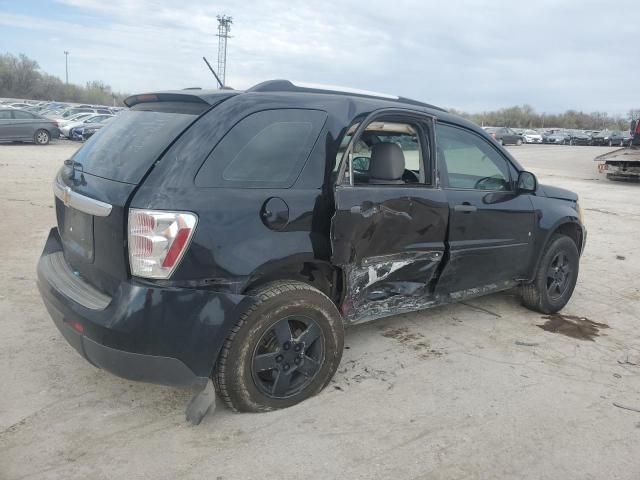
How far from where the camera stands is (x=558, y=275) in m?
5.07

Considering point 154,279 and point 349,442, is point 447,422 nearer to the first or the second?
point 349,442

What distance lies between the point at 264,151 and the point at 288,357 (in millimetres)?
1201

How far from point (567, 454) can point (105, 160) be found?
3078mm

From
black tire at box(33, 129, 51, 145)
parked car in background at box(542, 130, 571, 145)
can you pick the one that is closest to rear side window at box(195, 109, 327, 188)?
black tire at box(33, 129, 51, 145)

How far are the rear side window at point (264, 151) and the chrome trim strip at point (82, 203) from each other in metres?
0.53

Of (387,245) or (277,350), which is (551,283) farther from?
(277,350)

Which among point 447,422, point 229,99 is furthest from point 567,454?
point 229,99

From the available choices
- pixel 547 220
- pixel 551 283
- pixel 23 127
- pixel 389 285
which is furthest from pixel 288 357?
pixel 23 127

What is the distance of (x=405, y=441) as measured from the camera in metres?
2.94

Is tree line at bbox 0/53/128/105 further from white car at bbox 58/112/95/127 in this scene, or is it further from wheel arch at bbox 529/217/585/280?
wheel arch at bbox 529/217/585/280

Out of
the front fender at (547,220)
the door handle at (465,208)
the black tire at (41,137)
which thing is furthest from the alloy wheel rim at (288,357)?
the black tire at (41,137)

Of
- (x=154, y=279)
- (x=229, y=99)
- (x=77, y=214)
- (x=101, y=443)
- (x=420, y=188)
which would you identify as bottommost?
(x=101, y=443)

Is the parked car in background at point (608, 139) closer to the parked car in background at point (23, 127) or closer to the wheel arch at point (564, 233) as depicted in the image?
the parked car in background at point (23, 127)

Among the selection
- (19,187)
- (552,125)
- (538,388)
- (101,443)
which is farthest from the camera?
(552,125)
